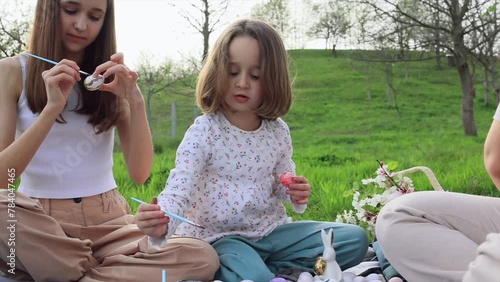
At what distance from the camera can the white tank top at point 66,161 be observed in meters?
1.99

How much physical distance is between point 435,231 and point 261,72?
31.5 inches

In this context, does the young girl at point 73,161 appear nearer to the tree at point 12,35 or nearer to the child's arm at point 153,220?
the child's arm at point 153,220

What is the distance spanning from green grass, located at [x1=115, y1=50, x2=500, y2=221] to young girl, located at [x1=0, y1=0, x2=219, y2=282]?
731mm

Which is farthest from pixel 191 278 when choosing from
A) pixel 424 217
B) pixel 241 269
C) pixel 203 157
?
pixel 424 217

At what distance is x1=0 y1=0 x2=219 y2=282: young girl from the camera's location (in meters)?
1.79

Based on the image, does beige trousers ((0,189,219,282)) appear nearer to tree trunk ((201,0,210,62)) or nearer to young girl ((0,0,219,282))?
young girl ((0,0,219,282))

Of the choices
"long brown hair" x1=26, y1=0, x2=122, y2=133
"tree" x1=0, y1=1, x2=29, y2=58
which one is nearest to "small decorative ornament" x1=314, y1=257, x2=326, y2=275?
"long brown hair" x1=26, y1=0, x2=122, y2=133

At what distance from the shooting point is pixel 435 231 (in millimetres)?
1692

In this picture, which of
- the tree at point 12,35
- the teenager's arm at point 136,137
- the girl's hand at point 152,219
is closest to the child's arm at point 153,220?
the girl's hand at point 152,219

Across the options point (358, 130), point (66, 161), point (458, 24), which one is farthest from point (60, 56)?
point (358, 130)

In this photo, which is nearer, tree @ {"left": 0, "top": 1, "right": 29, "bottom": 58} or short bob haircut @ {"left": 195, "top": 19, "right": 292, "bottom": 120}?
short bob haircut @ {"left": 195, "top": 19, "right": 292, "bottom": 120}

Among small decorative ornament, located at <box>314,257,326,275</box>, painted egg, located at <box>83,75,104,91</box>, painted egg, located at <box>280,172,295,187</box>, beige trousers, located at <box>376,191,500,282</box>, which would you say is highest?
painted egg, located at <box>83,75,104,91</box>

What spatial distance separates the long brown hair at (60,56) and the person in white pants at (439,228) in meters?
1.01

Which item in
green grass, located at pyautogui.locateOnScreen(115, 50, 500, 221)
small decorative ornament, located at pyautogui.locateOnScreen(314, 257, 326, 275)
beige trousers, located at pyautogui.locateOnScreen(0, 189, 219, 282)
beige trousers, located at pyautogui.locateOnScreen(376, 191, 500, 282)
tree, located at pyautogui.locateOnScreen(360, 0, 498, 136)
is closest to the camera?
beige trousers, located at pyautogui.locateOnScreen(376, 191, 500, 282)
